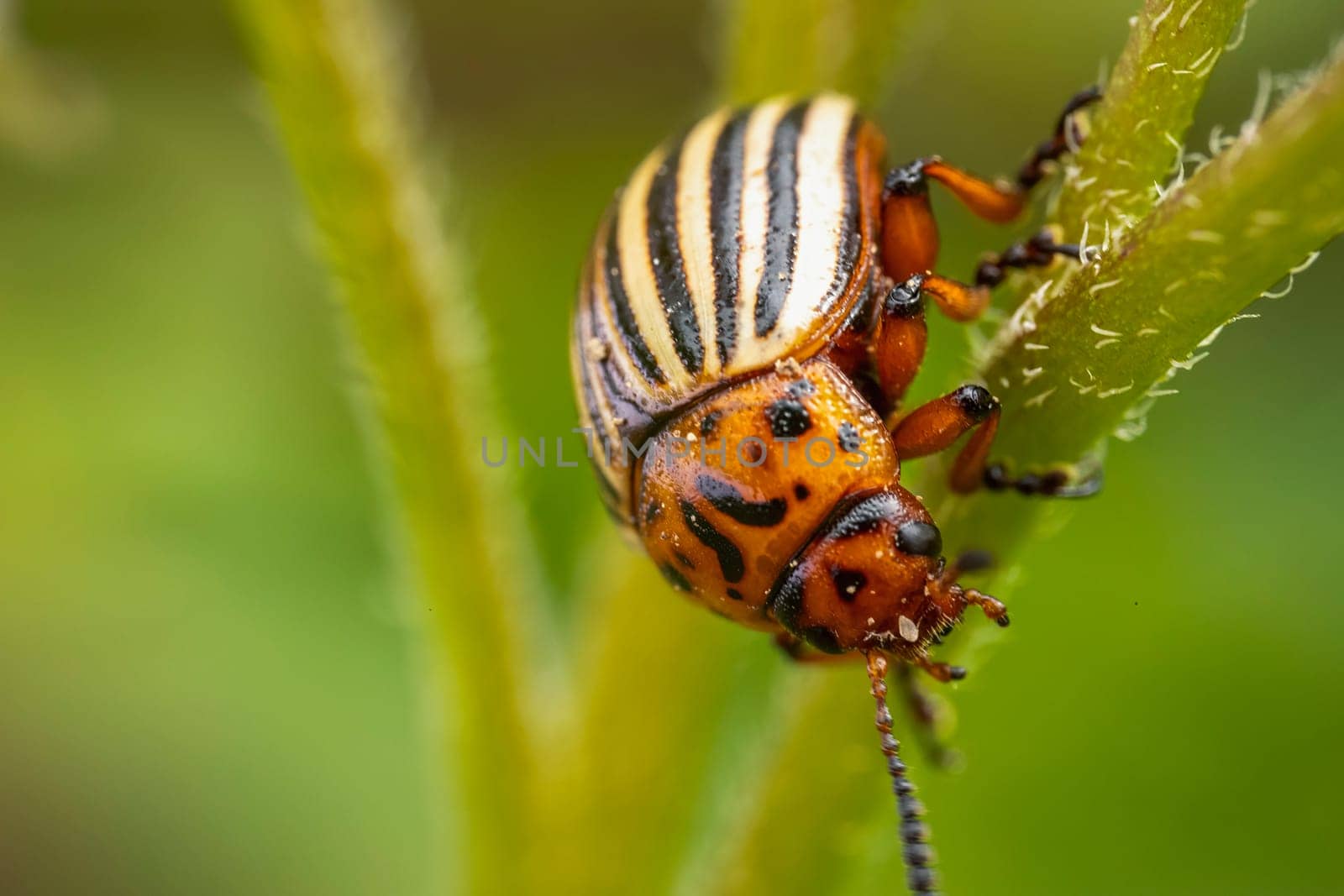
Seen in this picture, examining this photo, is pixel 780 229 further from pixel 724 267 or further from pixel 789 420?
pixel 789 420

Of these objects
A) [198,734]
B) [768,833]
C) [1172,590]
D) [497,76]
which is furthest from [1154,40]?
[497,76]

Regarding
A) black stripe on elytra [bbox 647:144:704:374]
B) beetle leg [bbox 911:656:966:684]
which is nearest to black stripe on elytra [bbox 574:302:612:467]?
black stripe on elytra [bbox 647:144:704:374]

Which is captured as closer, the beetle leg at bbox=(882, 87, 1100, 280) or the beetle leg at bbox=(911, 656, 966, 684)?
the beetle leg at bbox=(911, 656, 966, 684)

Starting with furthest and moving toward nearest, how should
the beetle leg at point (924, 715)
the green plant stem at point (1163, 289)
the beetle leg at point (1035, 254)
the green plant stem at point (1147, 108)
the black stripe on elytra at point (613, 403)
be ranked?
the beetle leg at point (924, 715) → the black stripe on elytra at point (613, 403) → the beetle leg at point (1035, 254) → the green plant stem at point (1147, 108) → the green plant stem at point (1163, 289)

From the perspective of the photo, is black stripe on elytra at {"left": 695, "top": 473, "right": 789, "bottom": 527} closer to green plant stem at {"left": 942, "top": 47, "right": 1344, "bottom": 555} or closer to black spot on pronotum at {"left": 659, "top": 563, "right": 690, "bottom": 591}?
black spot on pronotum at {"left": 659, "top": 563, "right": 690, "bottom": 591}

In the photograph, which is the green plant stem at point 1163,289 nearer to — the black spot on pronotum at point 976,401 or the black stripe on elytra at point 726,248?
the black spot on pronotum at point 976,401

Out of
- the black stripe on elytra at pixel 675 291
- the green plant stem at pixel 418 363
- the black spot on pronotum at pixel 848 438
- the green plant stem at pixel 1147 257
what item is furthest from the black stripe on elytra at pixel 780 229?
the green plant stem at pixel 418 363
